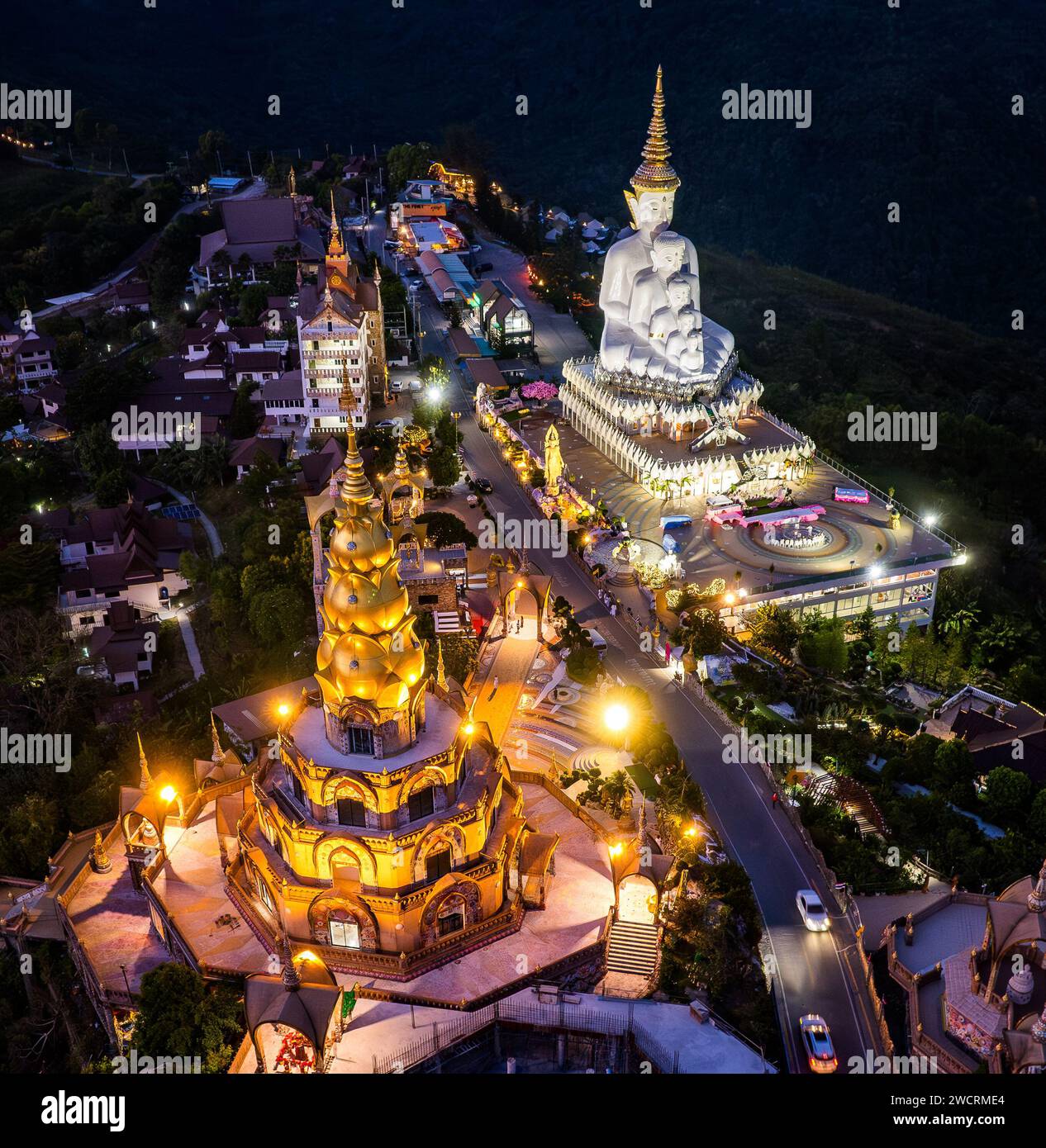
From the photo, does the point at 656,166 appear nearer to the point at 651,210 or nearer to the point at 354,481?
the point at 651,210

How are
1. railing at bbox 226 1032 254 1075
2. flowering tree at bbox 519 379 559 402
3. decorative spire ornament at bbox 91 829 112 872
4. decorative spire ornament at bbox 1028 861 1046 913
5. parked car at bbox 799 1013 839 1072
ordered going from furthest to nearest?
flowering tree at bbox 519 379 559 402
decorative spire ornament at bbox 91 829 112 872
decorative spire ornament at bbox 1028 861 1046 913
parked car at bbox 799 1013 839 1072
railing at bbox 226 1032 254 1075

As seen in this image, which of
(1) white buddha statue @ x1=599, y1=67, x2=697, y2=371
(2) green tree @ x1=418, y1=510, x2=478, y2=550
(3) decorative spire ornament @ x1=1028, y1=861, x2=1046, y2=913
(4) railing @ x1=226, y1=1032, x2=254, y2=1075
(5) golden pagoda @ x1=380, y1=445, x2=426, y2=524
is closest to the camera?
(4) railing @ x1=226, y1=1032, x2=254, y2=1075

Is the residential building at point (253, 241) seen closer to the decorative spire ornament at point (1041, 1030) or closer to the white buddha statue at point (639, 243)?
the white buddha statue at point (639, 243)

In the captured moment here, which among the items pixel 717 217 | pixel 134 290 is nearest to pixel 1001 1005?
→ pixel 134 290

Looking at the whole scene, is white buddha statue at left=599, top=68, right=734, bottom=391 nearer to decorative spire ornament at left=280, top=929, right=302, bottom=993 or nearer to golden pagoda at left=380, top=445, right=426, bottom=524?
golden pagoda at left=380, top=445, right=426, bottom=524

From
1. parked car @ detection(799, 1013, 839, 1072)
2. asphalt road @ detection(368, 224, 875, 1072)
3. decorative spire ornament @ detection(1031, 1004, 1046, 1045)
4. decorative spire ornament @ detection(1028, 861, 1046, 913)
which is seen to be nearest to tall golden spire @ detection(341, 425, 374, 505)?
asphalt road @ detection(368, 224, 875, 1072)

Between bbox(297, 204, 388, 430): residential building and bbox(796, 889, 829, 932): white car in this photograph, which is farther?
bbox(297, 204, 388, 430): residential building
